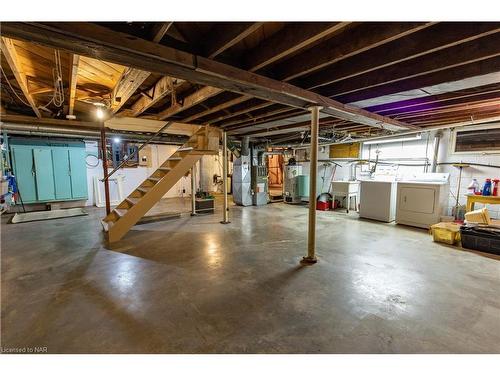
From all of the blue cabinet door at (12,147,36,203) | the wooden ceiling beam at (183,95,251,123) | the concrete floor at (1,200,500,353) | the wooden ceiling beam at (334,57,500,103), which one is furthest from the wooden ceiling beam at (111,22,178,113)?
the blue cabinet door at (12,147,36,203)

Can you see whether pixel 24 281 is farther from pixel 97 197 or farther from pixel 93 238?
pixel 97 197

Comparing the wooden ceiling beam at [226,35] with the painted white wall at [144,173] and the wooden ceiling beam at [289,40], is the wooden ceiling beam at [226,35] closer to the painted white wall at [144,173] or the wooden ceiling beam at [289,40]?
the wooden ceiling beam at [289,40]

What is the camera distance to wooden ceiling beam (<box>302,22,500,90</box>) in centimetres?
159

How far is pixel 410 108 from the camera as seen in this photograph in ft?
11.6

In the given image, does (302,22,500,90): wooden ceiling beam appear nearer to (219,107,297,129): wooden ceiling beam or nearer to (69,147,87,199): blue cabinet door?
(219,107,297,129): wooden ceiling beam

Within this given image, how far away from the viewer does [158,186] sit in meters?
3.84

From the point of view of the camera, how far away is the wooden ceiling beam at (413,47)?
1.59m

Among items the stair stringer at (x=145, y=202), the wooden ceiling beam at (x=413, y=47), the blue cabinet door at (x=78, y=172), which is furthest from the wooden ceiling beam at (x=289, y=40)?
the blue cabinet door at (x=78, y=172)

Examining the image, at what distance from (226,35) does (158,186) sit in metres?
2.82

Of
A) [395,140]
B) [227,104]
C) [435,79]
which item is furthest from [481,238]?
[227,104]

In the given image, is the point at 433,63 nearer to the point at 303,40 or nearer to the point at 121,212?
the point at 303,40

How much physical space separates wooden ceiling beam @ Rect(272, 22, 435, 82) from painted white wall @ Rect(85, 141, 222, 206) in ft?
21.7

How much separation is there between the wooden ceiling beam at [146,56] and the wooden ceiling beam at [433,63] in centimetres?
55
